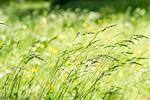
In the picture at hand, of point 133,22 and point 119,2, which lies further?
point 119,2

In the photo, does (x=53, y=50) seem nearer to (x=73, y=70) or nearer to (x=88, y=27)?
(x=88, y=27)

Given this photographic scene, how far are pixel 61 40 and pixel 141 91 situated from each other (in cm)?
343

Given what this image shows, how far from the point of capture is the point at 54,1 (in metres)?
24.2

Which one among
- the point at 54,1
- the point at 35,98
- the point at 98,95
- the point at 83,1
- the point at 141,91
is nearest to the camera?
the point at 35,98

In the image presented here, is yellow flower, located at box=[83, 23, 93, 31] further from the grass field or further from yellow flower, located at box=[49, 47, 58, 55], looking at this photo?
yellow flower, located at box=[49, 47, 58, 55]

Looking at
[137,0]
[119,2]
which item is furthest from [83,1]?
[137,0]

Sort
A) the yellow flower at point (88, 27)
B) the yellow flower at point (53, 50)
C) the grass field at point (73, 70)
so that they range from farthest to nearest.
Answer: the yellow flower at point (88, 27)
the yellow flower at point (53, 50)
the grass field at point (73, 70)

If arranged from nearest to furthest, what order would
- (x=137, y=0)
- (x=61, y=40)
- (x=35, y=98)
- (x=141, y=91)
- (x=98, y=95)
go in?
(x=35, y=98) → (x=98, y=95) → (x=141, y=91) → (x=61, y=40) → (x=137, y=0)

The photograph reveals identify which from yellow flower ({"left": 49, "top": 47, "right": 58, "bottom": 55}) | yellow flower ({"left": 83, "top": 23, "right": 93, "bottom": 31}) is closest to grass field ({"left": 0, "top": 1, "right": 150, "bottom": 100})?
yellow flower ({"left": 49, "top": 47, "right": 58, "bottom": 55})

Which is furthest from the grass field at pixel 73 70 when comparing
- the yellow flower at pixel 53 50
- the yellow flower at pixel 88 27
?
the yellow flower at pixel 88 27

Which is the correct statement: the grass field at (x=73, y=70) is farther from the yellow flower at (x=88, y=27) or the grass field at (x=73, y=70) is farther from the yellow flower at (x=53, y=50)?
the yellow flower at (x=88, y=27)

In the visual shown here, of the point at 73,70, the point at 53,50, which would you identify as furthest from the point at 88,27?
the point at 73,70

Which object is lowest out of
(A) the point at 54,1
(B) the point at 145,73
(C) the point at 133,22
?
(A) the point at 54,1

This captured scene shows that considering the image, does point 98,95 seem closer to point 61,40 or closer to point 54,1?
point 61,40
